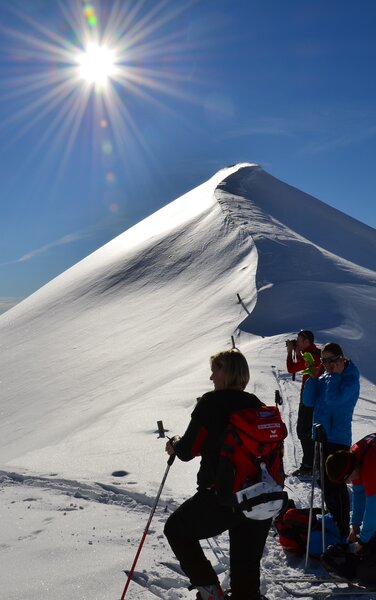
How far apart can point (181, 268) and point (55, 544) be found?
110 ft

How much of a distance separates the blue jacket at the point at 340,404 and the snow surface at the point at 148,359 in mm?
1187

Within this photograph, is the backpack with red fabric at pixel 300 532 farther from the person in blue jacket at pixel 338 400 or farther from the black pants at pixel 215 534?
the black pants at pixel 215 534

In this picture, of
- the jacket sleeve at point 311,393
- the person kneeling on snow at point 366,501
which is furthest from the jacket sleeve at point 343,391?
the person kneeling on snow at point 366,501

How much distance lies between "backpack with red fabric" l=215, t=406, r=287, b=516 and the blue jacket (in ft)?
8.24

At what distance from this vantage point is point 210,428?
11.6ft

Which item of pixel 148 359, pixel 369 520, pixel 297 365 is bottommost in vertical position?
pixel 369 520

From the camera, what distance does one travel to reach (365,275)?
3117cm

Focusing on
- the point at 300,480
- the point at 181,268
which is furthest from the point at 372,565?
the point at 181,268

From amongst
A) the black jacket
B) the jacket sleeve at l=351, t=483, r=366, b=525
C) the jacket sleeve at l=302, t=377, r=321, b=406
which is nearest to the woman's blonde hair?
the black jacket

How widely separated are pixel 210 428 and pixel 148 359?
20817 mm

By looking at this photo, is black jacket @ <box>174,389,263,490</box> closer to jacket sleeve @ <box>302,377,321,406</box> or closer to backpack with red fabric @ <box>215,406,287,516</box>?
backpack with red fabric @ <box>215,406,287,516</box>

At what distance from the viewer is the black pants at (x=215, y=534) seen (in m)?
3.53

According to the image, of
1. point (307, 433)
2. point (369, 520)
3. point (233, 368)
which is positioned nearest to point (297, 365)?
point (307, 433)

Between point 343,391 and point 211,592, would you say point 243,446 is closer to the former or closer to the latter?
point 211,592
